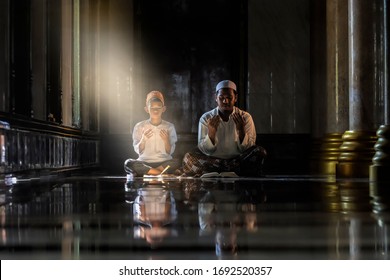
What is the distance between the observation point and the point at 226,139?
892cm

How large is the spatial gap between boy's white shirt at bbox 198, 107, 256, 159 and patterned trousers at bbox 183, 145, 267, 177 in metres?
0.08

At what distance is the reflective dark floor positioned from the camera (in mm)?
2135

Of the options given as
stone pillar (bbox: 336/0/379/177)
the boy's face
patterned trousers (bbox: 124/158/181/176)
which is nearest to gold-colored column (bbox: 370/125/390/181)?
stone pillar (bbox: 336/0/379/177)

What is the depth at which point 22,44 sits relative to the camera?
879 centimetres

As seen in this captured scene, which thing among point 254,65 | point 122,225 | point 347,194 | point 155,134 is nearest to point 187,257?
point 122,225

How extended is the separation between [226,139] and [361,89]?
176 cm

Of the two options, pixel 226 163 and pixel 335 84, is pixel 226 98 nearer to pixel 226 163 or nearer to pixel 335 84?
pixel 226 163

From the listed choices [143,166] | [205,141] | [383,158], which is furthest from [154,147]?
[383,158]

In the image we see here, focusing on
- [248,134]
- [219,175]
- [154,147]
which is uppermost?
[248,134]

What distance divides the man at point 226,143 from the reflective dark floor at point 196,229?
4.18 m

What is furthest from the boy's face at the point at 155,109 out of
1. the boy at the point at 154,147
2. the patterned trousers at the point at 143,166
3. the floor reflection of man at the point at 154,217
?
the floor reflection of man at the point at 154,217

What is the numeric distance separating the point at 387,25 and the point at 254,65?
219 inches

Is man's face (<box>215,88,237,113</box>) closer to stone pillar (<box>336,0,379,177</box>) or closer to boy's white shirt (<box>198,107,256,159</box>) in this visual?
boy's white shirt (<box>198,107,256,159</box>)

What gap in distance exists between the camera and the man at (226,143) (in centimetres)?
879
